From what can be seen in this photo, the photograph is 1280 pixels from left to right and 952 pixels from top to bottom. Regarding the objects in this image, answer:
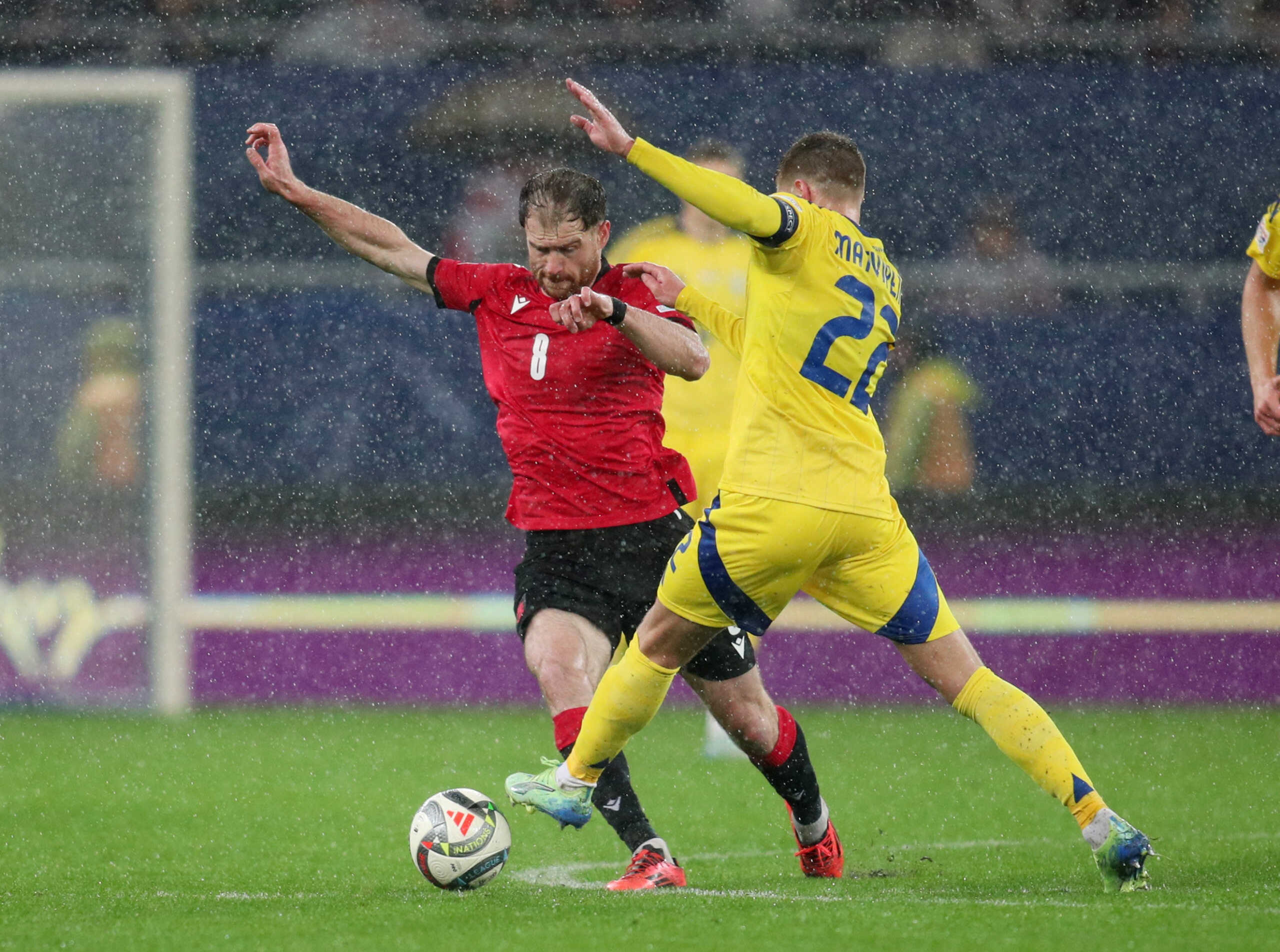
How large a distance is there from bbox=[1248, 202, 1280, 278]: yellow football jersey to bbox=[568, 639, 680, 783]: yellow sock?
231cm

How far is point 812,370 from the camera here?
16.3ft

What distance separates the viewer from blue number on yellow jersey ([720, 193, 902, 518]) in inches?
194

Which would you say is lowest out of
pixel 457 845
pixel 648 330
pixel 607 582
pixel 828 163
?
pixel 457 845

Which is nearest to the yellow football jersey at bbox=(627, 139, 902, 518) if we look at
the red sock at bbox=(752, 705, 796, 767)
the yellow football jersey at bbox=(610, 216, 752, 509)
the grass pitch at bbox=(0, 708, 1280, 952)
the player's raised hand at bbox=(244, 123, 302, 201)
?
the red sock at bbox=(752, 705, 796, 767)

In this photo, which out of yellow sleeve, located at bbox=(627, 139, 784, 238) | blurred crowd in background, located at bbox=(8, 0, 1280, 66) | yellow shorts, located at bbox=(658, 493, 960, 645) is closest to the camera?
yellow sleeve, located at bbox=(627, 139, 784, 238)

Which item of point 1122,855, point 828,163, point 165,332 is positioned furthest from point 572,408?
point 165,332

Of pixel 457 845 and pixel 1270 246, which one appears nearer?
pixel 457 845

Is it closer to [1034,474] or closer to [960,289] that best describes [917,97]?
[960,289]

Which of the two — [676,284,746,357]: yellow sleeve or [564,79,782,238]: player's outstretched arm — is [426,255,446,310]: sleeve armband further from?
[564,79,782,238]: player's outstretched arm

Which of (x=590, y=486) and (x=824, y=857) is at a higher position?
(x=590, y=486)

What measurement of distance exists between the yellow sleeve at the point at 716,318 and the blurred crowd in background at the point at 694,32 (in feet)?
23.0

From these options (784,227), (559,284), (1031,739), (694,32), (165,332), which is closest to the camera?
(784,227)

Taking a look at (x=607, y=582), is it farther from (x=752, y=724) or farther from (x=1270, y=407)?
(x=1270, y=407)

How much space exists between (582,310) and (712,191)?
451mm
